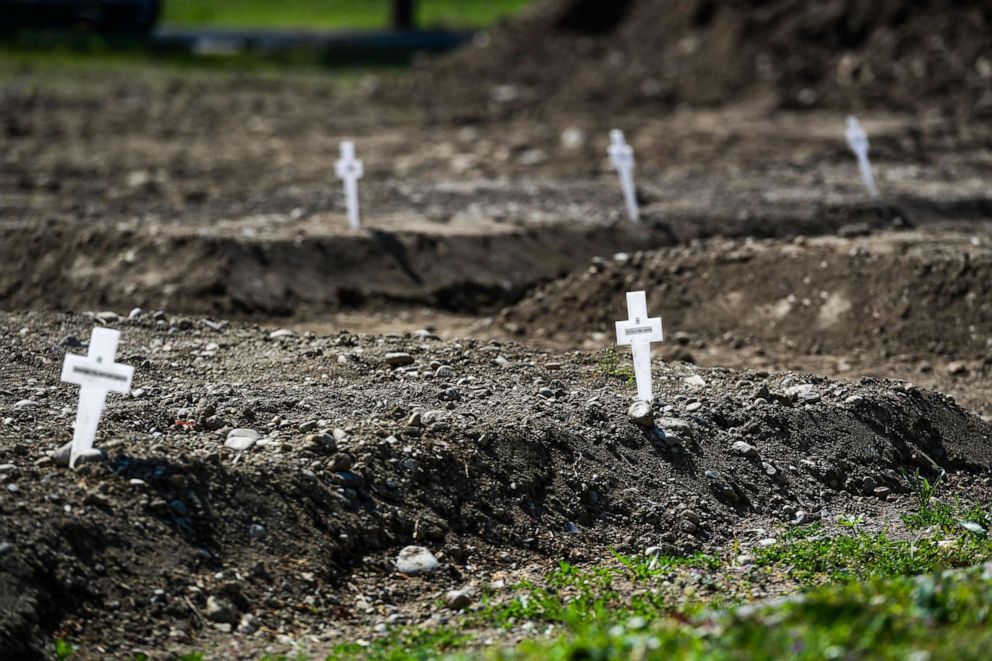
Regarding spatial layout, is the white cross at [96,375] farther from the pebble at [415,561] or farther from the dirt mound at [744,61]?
the dirt mound at [744,61]

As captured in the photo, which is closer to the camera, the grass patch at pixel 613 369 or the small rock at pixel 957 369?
the grass patch at pixel 613 369

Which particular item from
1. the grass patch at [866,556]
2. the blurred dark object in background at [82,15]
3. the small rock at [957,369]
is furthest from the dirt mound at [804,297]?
the blurred dark object in background at [82,15]

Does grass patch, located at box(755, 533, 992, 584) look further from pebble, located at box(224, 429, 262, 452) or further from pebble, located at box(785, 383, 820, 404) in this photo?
pebble, located at box(224, 429, 262, 452)

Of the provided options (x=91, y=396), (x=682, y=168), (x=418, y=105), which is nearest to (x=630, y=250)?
(x=682, y=168)

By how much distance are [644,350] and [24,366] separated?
11.3 feet

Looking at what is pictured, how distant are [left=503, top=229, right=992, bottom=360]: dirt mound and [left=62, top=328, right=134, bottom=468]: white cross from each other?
458cm

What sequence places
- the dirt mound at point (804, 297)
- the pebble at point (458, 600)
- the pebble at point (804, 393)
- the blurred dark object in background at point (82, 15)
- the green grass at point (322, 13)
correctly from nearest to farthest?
the pebble at point (458, 600), the pebble at point (804, 393), the dirt mound at point (804, 297), the blurred dark object in background at point (82, 15), the green grass at point (322, 13)

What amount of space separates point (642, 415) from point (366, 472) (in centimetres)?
157

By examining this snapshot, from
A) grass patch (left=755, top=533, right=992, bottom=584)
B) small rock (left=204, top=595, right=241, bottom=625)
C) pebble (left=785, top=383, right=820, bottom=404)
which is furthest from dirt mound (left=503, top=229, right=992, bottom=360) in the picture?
small rock (left=204, top=595, right=241, bottom=625)

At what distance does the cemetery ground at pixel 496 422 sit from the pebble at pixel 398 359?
0.09 metres

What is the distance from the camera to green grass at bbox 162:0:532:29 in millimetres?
29766

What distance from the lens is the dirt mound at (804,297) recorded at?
9.79 metres

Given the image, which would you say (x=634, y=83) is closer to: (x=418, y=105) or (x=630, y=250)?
(x=418, y=105)

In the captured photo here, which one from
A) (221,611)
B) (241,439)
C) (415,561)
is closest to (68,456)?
(241,439)
